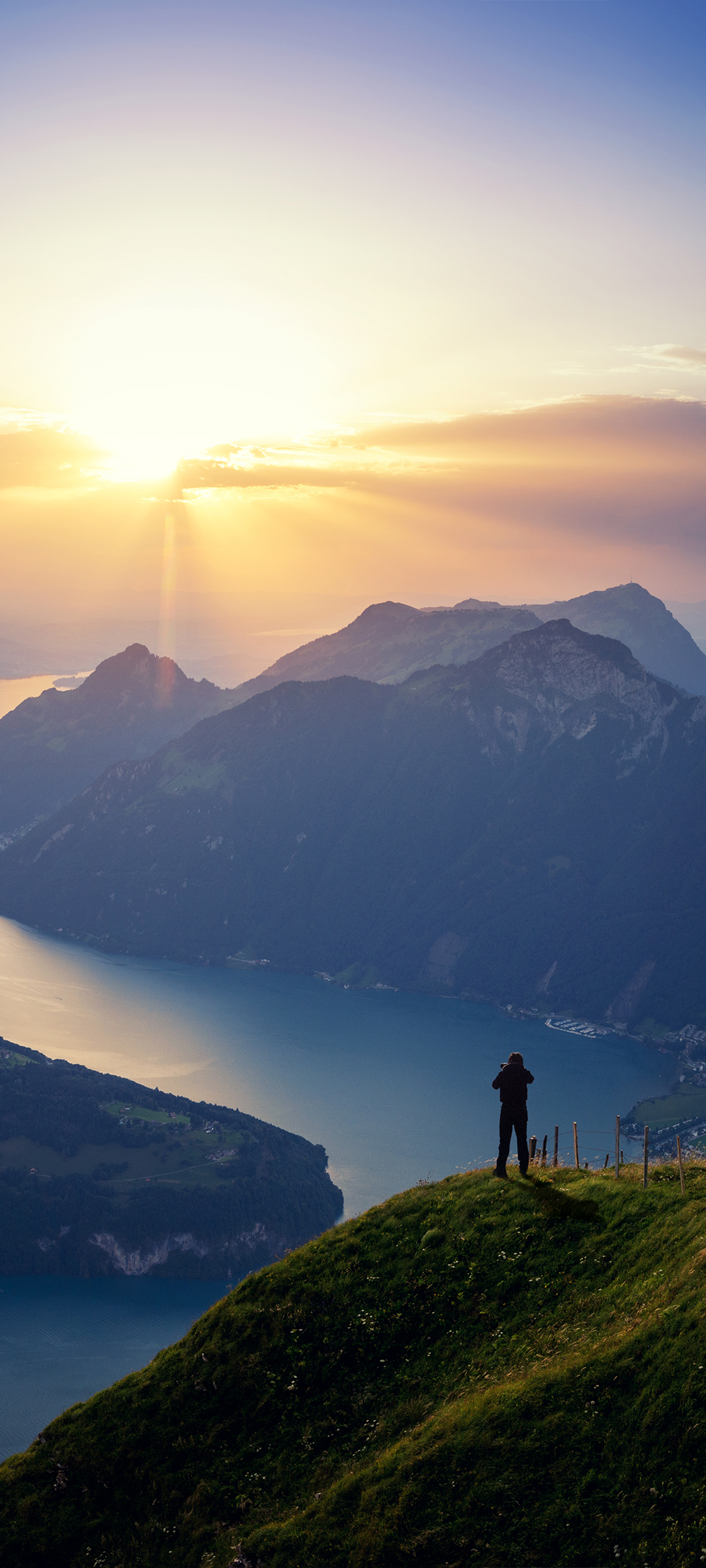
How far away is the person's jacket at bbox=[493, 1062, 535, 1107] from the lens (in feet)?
108

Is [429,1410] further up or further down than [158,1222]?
further up

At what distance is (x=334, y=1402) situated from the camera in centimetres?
2825

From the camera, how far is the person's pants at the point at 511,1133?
3328 centimetres

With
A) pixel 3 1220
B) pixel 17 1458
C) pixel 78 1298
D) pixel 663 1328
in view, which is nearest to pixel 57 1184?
pixel 3 1220

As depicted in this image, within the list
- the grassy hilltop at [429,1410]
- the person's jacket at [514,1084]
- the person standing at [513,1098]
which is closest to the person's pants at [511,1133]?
the person standing at [513,1098]

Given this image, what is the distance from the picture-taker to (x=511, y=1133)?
110ft

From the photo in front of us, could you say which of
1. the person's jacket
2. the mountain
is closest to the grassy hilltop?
the person's jacket

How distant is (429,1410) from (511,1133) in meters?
9.29

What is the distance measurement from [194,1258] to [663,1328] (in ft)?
590

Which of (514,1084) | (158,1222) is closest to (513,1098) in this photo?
(514,1084)

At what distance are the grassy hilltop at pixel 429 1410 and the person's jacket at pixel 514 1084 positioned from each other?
121 inches

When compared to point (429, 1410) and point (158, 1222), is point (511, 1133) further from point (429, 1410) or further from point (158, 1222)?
point (158, 1222)

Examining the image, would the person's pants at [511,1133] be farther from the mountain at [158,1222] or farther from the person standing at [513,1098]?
the mountain at [158,1222]

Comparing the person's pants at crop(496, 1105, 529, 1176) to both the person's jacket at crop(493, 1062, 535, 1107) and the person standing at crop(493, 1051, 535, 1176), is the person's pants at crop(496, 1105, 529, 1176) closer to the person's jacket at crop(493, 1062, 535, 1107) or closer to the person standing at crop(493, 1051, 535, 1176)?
the person standing at crop(493, 1051, 535, 1176)
